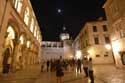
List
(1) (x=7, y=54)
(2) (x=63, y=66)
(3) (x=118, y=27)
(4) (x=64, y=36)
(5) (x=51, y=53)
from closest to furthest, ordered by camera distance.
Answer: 1. (1) (x=7, y=54)
2. (3) (x=118, y=27)
3. (2) (x=63, y=66)
4. (5) (x=51, y=53)
5. (4) (x=64, y=36)

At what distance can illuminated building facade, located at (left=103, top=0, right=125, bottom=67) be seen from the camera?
47.9 ft

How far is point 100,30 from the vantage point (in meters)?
26.9

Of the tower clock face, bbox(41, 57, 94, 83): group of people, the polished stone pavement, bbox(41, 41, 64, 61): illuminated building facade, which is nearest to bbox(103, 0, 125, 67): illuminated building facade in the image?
the polished stone pavement

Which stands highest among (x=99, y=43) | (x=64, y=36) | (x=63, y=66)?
(x=64, y=36)

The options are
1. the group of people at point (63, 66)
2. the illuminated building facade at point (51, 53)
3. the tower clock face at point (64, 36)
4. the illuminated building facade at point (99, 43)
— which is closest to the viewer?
the group of people at point (63, 66)

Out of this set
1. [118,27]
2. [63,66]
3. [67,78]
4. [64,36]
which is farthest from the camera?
[64,36]

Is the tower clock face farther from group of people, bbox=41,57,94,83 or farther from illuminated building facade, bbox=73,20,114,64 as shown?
group of people, bbox=41,57,94,83

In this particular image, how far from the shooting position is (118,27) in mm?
15680

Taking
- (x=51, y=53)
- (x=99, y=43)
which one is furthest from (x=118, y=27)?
Result: (x=51, y=53)

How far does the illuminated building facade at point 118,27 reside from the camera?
14609 millimetres

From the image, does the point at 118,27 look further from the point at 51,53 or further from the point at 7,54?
the point at 51,53

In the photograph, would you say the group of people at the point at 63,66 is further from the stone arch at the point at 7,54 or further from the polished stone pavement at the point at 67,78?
the stone arch at the point at 7,54

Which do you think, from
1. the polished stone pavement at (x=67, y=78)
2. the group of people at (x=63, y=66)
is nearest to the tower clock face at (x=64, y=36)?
the group of people at (x=63, y=66)

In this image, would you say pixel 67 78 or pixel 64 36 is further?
pixel 64 36
